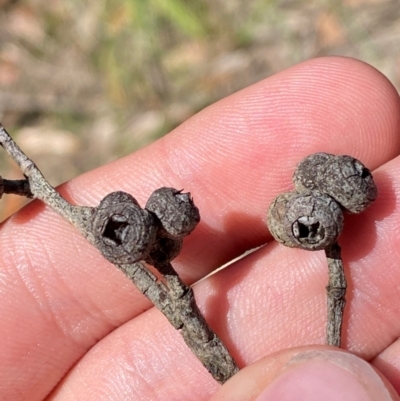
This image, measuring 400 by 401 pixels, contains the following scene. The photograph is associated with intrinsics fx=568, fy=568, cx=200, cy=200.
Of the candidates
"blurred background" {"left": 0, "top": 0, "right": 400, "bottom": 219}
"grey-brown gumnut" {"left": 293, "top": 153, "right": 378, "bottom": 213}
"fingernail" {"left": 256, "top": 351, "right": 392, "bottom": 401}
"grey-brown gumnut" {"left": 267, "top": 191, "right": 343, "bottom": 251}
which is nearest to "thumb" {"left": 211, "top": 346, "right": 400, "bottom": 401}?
"fingernail" {"left": 256, "top": 351, "right": 392, "bottom": 401}

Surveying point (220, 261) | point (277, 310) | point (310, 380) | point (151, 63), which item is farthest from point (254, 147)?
point (151, 63)

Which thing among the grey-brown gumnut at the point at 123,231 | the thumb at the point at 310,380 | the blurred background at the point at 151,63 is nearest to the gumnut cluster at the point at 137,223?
the grey-brown gumnut at the point at 123,231

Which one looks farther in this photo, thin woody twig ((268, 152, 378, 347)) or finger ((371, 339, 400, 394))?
finger ((371, 339, 400, 394))

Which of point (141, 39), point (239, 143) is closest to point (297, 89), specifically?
point (239, 143)

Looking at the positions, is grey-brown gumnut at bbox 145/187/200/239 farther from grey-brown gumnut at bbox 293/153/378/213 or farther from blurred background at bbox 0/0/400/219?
blurred background at bbox 0/0/400/219

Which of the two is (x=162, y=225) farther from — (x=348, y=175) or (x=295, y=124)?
(x=295, y=124)

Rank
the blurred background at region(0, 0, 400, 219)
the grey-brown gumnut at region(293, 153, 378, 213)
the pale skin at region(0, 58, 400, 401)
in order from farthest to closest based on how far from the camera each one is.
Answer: the blurred background at region(0, 0, 400, 219), the pale skin at region(0, 58, 400, 401), the grey-brown gumnut at region(293, 153, 378, 213)

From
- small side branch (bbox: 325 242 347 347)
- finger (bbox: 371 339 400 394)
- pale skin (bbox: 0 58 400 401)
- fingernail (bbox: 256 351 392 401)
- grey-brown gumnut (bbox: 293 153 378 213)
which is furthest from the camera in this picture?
pale skin (bbox: 0 58 400 401)
